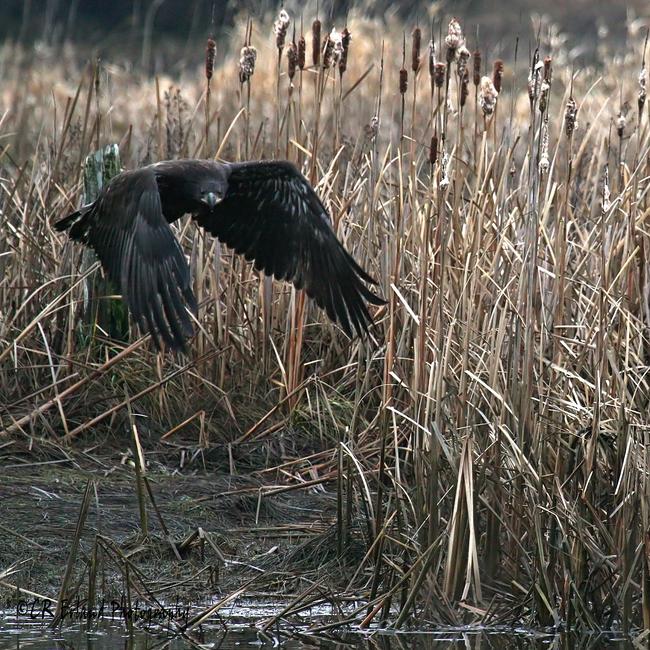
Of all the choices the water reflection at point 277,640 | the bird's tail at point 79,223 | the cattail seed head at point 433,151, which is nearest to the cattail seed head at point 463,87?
the cattail seed head at point 433,151

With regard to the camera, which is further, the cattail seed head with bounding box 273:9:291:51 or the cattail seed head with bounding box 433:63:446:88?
the cattail seed head with bounding box 273:9:291:51

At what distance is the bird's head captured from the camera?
5.68m

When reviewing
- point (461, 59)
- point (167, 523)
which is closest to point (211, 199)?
point (461, 59)

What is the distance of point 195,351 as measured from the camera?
6254 mm

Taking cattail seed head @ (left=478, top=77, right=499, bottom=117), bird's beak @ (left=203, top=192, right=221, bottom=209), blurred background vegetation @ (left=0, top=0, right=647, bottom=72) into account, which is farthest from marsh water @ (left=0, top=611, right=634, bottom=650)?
blurred background vegetation @ (left=0, top=0, right=647, bottom=72)

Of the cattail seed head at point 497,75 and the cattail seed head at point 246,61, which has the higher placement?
the cattail seed head at point 246,61

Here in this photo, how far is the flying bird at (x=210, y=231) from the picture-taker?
5000mm

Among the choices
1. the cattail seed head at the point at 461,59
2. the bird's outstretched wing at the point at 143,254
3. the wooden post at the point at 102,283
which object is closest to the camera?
the bird's outstretched wing at the point at 143,254

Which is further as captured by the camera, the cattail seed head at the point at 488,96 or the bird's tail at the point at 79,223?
the bird's tail at the point at 79,223

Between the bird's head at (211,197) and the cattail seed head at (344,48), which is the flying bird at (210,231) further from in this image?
the cattail seed head at (344,48)

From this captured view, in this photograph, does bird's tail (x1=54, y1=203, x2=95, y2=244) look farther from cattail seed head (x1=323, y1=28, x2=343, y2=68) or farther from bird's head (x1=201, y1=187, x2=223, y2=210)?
cattail seed head (x1=323, y1=28, x2=343, y2=68)

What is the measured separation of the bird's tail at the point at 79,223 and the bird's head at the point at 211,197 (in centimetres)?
43

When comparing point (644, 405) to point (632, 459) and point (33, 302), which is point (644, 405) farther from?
point (33, 302)

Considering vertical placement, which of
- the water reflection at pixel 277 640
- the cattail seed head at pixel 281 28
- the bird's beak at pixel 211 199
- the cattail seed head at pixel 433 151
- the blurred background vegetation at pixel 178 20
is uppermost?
the blurred background vegetation at pixel 178 20
